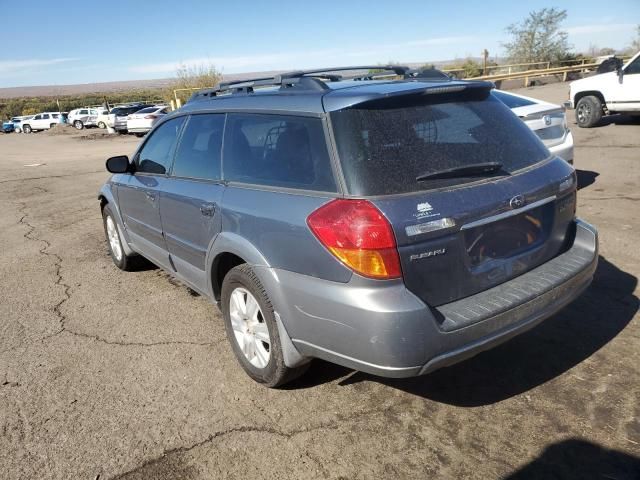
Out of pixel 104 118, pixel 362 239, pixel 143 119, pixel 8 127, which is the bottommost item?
pixel 362 239

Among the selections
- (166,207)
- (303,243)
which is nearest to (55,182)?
(166,207)

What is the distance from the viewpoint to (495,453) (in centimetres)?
249

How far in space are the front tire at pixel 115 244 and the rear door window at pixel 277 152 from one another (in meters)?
2.50

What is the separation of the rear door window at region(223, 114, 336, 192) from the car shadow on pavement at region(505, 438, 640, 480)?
162 centimetres

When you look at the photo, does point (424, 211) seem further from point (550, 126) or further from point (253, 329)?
point (550, 126)

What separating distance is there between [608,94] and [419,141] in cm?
1206

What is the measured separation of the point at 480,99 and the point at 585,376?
5.83 feet

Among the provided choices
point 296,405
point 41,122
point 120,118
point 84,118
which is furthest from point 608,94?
point 41,122

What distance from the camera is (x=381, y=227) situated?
2.37 meters

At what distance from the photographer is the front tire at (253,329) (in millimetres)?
2906

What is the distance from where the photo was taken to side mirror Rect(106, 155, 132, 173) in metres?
4.70

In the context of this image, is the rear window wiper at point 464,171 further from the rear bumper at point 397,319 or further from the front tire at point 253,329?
the front tire at point 253,329

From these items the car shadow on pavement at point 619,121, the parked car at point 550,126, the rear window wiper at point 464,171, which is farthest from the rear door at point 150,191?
the car shadow on pavement at point 619,121

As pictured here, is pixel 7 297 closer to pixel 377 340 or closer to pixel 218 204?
pixel 218 204
